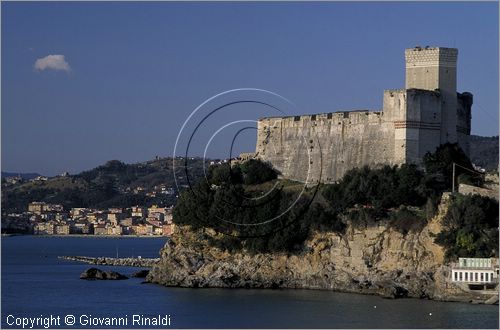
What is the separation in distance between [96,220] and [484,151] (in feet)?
159

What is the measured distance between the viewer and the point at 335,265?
166ft

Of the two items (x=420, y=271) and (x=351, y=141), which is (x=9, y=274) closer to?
(x=351, y=141)

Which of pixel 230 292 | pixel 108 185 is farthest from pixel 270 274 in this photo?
pixel 108 185

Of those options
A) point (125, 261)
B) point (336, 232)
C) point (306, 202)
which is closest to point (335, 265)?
point (336, 232)

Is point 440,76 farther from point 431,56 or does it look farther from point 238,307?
point 238,307

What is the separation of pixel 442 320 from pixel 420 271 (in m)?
6.33

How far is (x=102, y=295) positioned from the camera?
52.3 m

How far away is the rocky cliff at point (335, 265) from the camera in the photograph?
47.6 metres

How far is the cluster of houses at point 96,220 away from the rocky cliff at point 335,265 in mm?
87557

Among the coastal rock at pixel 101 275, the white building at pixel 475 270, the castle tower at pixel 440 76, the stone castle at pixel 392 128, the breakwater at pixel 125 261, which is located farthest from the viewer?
the breakwater at pixel 125 261

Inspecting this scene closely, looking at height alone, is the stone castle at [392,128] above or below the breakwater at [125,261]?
above

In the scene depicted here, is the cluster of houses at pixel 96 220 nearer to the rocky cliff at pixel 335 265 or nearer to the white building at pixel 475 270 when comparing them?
the rocky cliff at pixel 335 265

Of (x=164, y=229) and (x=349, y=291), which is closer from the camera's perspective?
(x=349, y=291)

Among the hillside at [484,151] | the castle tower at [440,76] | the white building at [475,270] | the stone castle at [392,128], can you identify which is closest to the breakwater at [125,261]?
the stone castle at [392,128]
